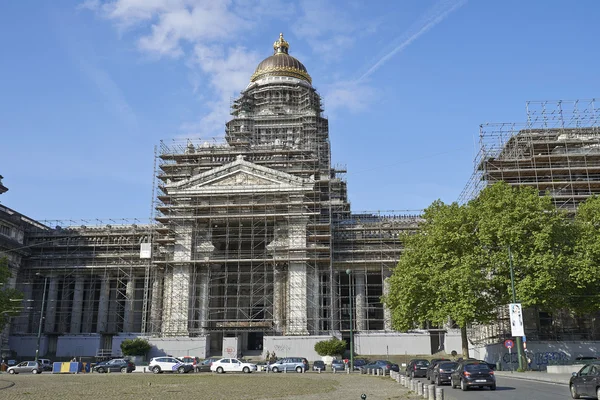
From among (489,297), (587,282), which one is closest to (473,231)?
(489,297)

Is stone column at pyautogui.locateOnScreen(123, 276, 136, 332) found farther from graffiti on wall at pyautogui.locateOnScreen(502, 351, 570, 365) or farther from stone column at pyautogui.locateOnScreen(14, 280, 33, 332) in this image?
graffiti on wall at pyautogui.locateOnScreen(502, 351, 570, 365)

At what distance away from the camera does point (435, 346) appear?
7225cm

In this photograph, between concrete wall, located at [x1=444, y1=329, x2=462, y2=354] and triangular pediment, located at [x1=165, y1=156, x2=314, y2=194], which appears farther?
triangular pediment, located at [x1=165, y1=156, x2=314, y2=194]

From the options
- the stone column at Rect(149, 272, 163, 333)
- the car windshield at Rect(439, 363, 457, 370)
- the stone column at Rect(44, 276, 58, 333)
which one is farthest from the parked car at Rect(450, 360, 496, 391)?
the stone column at Rect(44, 276, 58, 333)

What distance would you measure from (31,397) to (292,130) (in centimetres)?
6822

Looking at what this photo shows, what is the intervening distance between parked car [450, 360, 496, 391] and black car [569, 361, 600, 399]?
5.25 m

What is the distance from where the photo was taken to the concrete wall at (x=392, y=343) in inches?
2655

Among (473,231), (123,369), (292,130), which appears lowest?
(123,369)

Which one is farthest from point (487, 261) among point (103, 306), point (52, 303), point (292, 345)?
point (52, 303)

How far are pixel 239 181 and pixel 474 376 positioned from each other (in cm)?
4680

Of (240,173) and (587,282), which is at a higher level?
(240,173)

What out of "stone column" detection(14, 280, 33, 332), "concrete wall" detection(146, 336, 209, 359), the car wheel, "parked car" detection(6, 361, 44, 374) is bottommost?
"parked car" detection(6, 361, 44, 374)

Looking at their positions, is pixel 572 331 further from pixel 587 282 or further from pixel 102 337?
pixel 102 337

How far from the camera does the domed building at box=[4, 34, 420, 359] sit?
6788 cm
